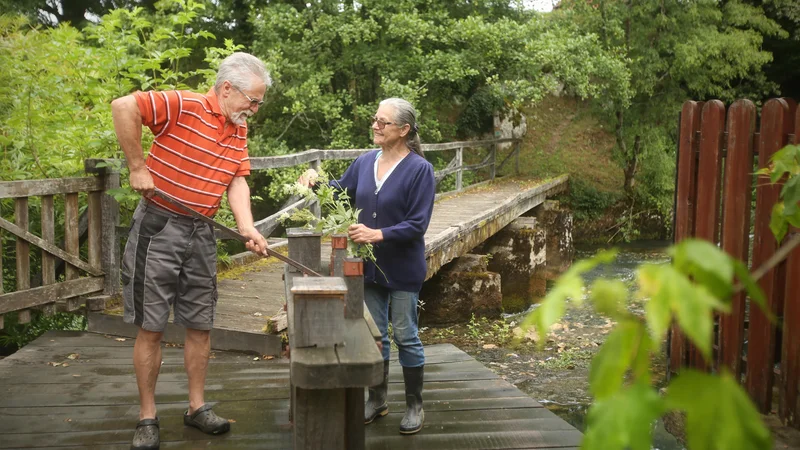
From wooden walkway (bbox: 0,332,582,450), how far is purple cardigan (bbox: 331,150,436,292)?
30.7 inches

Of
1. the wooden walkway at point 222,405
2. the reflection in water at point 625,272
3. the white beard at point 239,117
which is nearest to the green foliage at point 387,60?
the reflection in water at point 625,272

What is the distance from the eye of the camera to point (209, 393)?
13.7 feet

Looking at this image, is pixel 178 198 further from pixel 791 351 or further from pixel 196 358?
pixel 791 351

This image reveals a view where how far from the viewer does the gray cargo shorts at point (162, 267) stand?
3291mm

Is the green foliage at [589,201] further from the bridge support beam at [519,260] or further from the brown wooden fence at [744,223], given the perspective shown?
the brown wooden fence at [744,223]

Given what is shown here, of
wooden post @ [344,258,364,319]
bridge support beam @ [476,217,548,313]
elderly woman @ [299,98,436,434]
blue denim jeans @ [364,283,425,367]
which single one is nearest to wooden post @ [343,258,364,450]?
wooden post @ [344,258,364,319]

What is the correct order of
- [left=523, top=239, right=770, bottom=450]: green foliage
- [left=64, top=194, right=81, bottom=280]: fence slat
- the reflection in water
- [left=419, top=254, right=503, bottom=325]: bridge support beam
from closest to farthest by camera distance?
[left=523, top=239, right=770, bottom=450]: green foliage → [left=64, top=194, right=81, bottom=280]: fence slat → the reflection in water → [left=419, top=254, right=503, bottom=325]: bridge support beam

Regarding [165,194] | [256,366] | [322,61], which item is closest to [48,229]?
[256,366]

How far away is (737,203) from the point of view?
4457 mm

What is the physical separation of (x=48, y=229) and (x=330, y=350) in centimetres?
330

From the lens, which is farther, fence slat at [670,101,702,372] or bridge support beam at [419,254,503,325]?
bridge support beam at [419,254,503,325]

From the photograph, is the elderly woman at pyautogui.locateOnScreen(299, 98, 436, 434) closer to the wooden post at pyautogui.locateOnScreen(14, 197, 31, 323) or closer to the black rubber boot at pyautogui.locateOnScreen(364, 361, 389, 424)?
the black rubber boot at pyautogui.locateOnScreen(364, 361, 389, 424)

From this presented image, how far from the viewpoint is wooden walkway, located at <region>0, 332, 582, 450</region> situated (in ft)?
11.5

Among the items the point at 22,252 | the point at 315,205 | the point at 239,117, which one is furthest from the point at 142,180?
the point at 315,205
